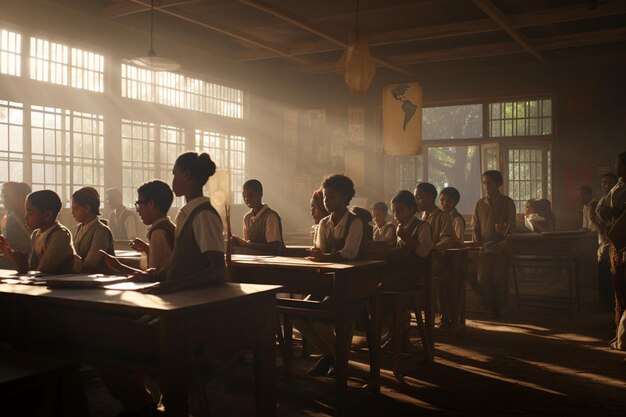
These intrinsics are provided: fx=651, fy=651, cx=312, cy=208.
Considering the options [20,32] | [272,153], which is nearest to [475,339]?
[20,32]

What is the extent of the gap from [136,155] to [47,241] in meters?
5.59

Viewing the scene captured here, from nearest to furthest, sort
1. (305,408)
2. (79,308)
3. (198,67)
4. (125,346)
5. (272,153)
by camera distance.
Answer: (125,346), (79,308), (305,408), (198,67), (272,153)

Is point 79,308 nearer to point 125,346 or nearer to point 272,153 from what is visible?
point 125,346

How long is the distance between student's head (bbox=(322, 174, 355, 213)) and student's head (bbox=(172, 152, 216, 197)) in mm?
1370

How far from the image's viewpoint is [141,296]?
275 cm

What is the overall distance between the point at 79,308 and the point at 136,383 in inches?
20.4

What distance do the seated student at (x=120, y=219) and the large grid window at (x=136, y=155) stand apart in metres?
0.98

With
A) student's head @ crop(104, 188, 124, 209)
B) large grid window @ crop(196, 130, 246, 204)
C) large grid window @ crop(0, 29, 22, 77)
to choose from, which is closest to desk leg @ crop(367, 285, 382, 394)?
student's head @ crop(104, 188, 124, 209)

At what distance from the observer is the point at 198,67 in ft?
34.0

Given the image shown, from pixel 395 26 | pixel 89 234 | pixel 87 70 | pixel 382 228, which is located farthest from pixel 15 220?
pixel 395 26

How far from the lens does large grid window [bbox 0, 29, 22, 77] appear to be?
7.38m

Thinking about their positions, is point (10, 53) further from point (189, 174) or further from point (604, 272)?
point (604, 272)

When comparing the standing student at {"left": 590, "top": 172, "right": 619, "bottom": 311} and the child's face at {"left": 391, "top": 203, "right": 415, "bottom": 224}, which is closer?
the child's face at {"left": 391, "top": 203, "right": 415, "bottom": 224}

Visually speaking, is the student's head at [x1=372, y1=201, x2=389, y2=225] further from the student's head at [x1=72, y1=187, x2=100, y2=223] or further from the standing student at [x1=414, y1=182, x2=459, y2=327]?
the student's head at [x1=72, y1=187, x2=100, y2=223]
